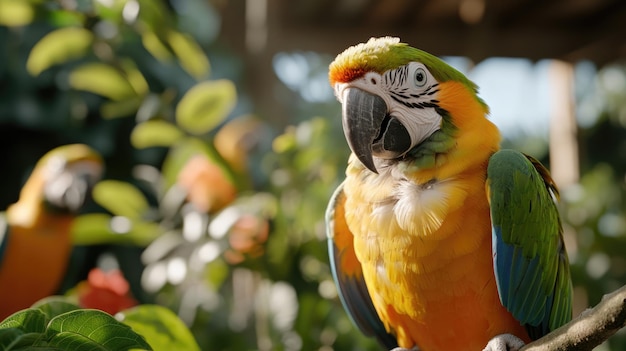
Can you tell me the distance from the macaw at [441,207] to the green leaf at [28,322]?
16.9 inches

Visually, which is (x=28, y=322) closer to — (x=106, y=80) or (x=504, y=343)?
(x=504, y=343)

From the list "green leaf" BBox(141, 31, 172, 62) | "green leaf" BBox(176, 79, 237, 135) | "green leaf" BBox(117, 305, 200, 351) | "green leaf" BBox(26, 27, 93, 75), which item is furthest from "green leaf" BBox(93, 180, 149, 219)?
"green leaf" BBox(117, 305, 200, 351)

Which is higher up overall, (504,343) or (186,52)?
(186,52)

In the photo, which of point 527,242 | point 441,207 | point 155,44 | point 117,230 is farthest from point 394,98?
point 117,230

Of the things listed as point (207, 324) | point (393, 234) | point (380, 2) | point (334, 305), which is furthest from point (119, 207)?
point (380, 2)

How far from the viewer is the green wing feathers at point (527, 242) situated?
787mm

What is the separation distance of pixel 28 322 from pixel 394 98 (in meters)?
0.50

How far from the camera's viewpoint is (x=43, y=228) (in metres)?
2.02

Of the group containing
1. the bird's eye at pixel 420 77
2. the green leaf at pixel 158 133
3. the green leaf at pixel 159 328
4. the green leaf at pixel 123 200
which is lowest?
the green leaf at pixel 159 328

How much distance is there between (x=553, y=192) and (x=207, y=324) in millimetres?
980

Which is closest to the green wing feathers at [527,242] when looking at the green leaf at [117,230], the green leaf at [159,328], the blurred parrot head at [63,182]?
the green leaf at [159,328]

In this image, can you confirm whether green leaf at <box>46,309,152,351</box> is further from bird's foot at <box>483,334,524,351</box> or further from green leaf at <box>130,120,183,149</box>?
green leaf at <box>130,120,183,149</box>

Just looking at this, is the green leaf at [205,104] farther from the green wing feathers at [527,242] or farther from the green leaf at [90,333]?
the green leaf at [90,333]

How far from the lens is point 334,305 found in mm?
1443
